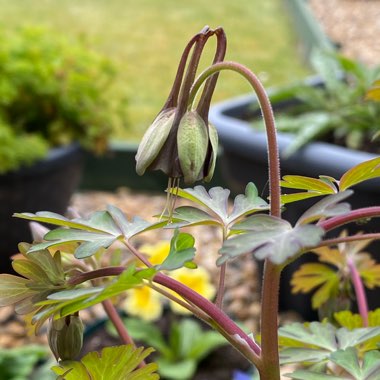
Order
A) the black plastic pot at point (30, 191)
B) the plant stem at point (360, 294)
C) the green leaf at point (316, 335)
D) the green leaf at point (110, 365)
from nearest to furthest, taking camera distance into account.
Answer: the green leaf at point (110, 365)
the green leaf at point (316, 335)
the plant stem at point (360, 294)
the black plastic pot at point (30, 191)

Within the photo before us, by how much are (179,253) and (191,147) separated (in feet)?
0.24

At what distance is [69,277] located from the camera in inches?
22.4

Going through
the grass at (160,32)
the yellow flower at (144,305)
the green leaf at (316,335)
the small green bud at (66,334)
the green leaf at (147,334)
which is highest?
the grass at (160,32)

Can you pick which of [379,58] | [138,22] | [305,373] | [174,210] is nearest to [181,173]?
[174,210]

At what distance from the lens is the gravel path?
220 inches

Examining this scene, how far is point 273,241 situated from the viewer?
48 cm

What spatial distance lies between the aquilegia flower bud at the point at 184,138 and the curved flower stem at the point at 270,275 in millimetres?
18

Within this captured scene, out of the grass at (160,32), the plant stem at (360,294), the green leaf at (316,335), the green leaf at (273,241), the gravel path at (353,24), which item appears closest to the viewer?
the green leaf at (273,241)

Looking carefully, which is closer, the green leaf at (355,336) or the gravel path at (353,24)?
the green leaf at (355,336)

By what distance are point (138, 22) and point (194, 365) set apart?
14.4 ft

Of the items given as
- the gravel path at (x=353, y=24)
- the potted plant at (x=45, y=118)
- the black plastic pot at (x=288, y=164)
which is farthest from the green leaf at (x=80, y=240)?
the gravel path at (x=353, y=24)

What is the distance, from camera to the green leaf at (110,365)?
0.56m

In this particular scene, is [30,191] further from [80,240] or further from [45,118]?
[80,240]

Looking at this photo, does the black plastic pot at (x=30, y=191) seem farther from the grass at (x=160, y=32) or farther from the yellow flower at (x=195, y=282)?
the grass at (x=160, y=32)
